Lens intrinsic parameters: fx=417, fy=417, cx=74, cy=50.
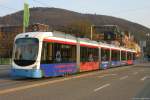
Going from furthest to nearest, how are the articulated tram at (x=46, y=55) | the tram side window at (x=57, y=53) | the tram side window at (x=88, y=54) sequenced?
the tram side window at (x=88, y=54)
the tram side window at (x=57, y=53)
the articulated tram at (x=46, y=55)

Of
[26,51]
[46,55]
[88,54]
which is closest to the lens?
[26,51]

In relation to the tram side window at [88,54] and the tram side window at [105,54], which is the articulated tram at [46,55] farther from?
the tram side window at [105,54]

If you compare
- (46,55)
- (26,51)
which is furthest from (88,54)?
(26,51)

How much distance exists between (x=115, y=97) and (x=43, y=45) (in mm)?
10673

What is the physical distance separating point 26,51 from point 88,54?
41.2ft

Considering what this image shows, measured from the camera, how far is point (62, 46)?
1145 inches

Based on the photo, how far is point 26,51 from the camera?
85.6 feet

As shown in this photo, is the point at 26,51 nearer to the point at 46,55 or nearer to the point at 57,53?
the point at 46,55

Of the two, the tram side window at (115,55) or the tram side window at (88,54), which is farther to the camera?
the tram side window at (115,55)

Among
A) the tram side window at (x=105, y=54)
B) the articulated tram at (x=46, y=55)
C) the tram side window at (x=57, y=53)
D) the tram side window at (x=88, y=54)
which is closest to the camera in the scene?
the articulated tram at (x=46, y=55)

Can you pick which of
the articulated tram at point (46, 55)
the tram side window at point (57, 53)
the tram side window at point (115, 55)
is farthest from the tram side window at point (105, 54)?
the tram side window at point (57, 53)

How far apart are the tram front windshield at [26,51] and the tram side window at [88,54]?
361 inches

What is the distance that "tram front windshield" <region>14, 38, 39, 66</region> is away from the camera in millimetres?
25719

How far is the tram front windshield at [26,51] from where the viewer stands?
25.7 meters
